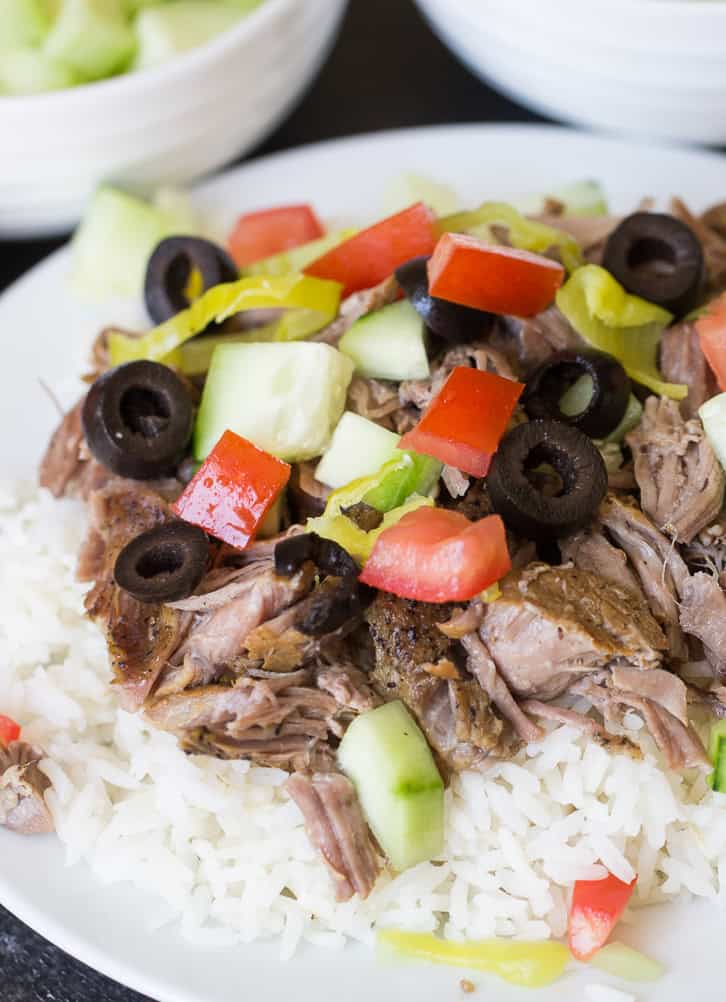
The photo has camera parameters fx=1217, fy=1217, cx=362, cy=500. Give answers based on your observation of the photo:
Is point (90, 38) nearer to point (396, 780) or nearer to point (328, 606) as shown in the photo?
point (328, 606)

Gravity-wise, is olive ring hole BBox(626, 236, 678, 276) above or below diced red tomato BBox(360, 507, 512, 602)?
above

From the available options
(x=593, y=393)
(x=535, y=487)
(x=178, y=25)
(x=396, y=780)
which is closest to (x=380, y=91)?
(x=178, y=25)

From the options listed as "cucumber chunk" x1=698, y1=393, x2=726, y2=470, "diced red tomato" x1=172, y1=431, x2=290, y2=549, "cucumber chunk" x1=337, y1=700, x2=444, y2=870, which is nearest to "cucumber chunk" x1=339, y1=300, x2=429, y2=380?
"diced red tomato" x1=172, y1=431, x2=290, y2=549

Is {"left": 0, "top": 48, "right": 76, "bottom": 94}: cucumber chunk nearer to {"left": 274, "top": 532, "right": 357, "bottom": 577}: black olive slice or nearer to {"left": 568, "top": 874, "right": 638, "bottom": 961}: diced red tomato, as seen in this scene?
{"left": 274, "top": 532, "right": 357, "bottom": 577}: black olive slice

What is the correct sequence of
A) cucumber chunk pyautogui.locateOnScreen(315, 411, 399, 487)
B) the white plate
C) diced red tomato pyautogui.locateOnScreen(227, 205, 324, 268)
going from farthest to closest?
1. diced red tomato pyautogui.locateOnScreen(227, 205, 324, 268)
2. cucumber chunk pyautogui.locateOnScreen(315, 411, 399, 487)
3. the white plate

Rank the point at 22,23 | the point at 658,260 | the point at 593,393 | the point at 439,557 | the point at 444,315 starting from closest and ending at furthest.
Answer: the point at 439,557
the point at 593,393
the point at 444,315
the point at 658,260
the point at 22,23

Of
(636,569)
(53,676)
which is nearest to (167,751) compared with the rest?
(53,676)

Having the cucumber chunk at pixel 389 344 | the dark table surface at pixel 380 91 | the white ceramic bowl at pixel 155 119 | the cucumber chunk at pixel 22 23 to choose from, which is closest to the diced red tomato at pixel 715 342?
the cucumber chunk at pixel 389 344
